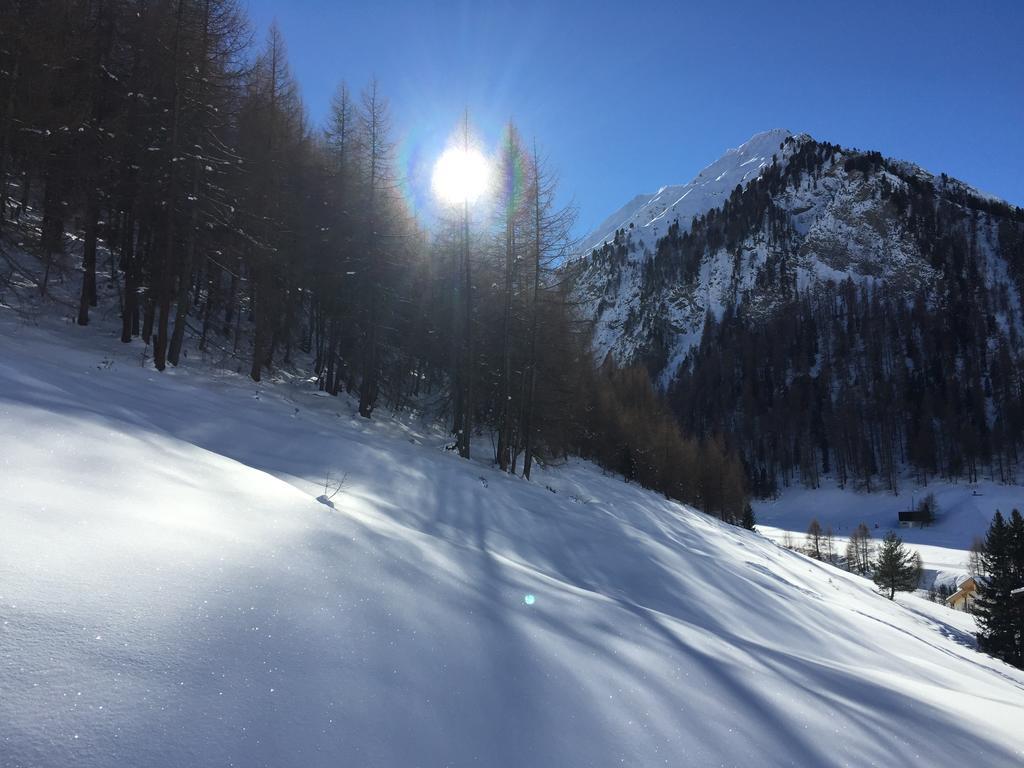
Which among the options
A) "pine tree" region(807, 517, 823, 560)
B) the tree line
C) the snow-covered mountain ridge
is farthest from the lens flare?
the snow-covered mountain ridge

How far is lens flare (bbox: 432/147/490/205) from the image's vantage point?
1691cm

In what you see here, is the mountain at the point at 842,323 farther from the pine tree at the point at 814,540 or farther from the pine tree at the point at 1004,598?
the pine tree at the point at 1004,598

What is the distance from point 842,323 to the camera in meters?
137

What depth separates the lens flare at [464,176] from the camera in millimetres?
16906

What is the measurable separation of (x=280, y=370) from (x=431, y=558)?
17864 millimetres

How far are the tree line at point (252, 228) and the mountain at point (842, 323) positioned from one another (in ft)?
165

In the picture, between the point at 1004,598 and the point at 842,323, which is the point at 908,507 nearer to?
the point at 1004,598

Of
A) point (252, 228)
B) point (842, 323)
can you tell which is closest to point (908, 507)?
point (842, 323)

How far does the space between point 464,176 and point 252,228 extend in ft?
23.1

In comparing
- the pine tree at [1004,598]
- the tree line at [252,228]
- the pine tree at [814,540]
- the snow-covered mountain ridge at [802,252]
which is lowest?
the pine tree at [814,540]

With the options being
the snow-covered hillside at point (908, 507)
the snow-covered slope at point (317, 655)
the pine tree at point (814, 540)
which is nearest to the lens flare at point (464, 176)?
the snow-covered slope at point (317, 655)

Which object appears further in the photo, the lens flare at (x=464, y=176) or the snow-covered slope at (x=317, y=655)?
the lens flare at (x=464, y=176)

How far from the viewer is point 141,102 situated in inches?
511

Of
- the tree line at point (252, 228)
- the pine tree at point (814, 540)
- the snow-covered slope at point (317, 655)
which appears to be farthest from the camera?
the pine tree at point (814, 540)
